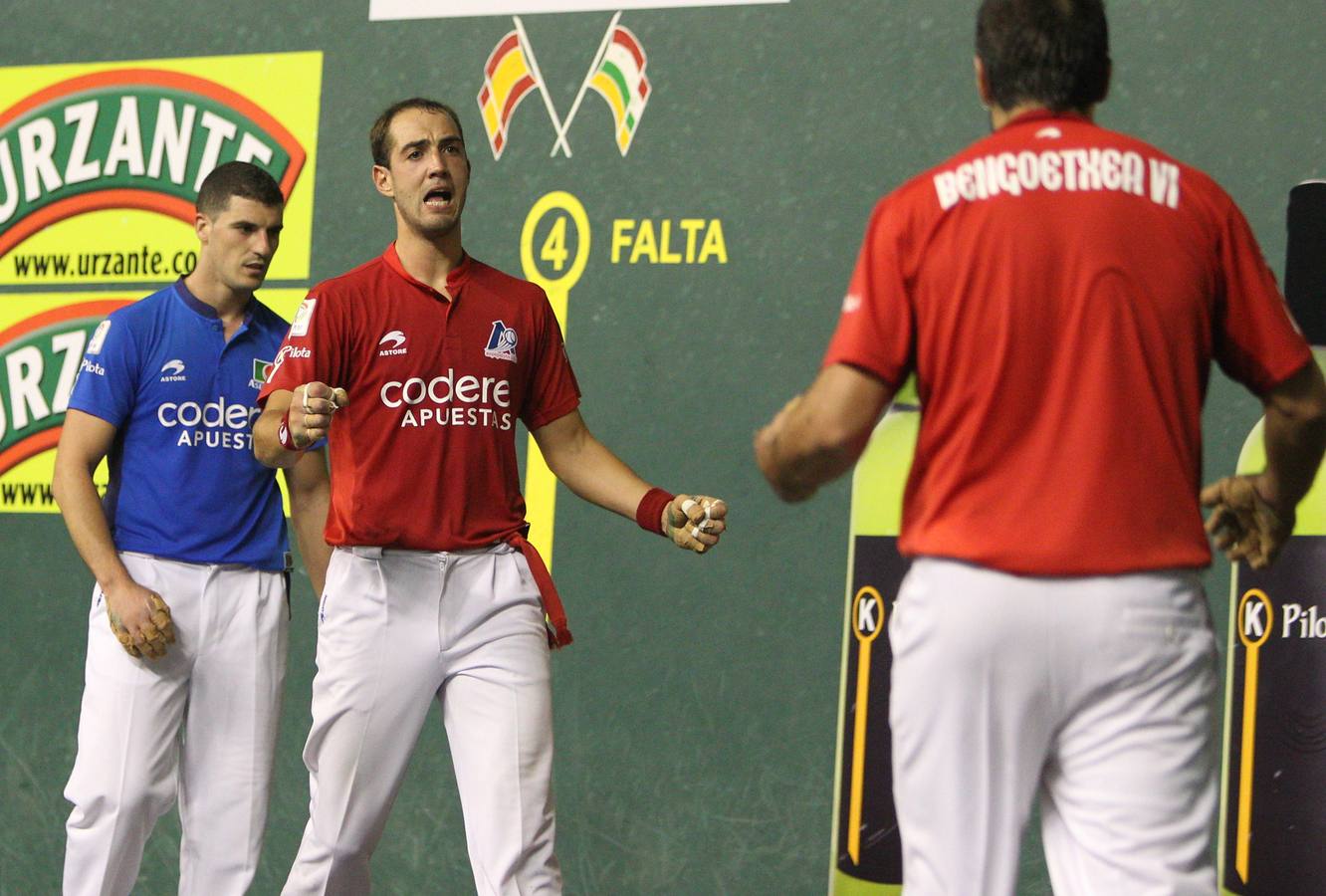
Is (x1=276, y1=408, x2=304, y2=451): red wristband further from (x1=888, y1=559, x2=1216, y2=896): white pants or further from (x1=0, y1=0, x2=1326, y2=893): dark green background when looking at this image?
(x1=0, y1=0, x2=1326, y2=893): dark green background

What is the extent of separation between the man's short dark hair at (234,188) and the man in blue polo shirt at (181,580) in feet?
0.16

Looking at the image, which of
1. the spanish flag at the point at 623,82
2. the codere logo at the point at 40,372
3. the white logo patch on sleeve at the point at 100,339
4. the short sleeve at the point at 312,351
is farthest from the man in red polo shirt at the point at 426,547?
the codere logo at the point at 40,372

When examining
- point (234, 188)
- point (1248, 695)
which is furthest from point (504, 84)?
point (1248, 695)

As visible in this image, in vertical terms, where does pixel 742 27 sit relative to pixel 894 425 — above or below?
above

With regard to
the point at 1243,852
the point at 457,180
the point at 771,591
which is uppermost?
the point at 457,180

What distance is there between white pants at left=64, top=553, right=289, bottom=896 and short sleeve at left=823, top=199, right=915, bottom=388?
2.01 m

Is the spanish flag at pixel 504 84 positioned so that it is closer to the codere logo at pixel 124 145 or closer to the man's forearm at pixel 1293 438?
the codere logo at pixel 124 145

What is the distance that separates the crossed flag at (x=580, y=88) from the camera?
4719 mm

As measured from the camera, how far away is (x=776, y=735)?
446 centimetres

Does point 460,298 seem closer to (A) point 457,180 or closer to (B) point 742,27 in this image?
(A) point 457,180

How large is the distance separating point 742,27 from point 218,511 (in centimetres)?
195

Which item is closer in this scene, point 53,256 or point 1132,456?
point 1132,456

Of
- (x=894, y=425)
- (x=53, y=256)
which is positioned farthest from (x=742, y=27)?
(x=53, y=256)

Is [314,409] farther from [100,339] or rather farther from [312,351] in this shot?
[100,339]
